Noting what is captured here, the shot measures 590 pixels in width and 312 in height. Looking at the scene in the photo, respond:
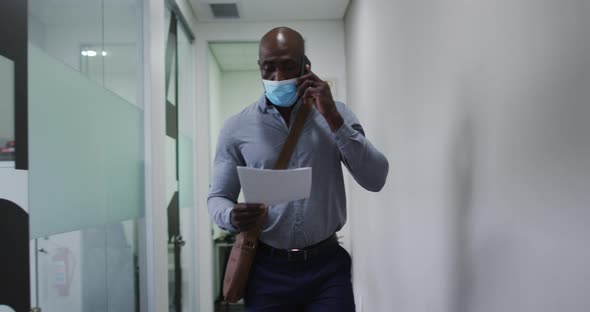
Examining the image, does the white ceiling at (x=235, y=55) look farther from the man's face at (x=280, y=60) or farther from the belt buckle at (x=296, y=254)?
the belt buckle at (x=296, y=254)

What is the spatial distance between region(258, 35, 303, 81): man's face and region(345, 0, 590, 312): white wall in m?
0.49

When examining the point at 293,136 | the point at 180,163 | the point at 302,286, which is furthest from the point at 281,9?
the point at 302,286

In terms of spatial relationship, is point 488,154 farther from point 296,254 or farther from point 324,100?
point 296,254

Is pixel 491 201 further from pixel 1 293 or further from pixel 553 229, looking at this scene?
pixel 1 293

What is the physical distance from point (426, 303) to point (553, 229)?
1.00m

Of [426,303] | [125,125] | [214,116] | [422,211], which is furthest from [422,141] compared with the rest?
[214,116]

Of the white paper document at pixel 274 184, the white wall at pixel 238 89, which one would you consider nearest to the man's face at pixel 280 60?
the white paper document at pixel 274 184

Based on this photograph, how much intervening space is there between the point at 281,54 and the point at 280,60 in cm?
2

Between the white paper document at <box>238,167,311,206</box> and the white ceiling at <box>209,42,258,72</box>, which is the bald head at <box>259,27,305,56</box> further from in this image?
the white ceiling at <box>209,42,258,72</box>

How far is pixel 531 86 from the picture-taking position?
0.95 meters

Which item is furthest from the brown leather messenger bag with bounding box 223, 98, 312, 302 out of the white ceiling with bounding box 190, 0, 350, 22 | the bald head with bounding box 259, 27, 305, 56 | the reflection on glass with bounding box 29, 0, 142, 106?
the white ceiling with bounding box 190, 0, 350, 22

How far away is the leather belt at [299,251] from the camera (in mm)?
1247

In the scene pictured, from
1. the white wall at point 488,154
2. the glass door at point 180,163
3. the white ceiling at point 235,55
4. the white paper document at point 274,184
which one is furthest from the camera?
the white ceiling at point 235,55

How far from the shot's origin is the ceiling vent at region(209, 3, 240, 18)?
12.7 ft
